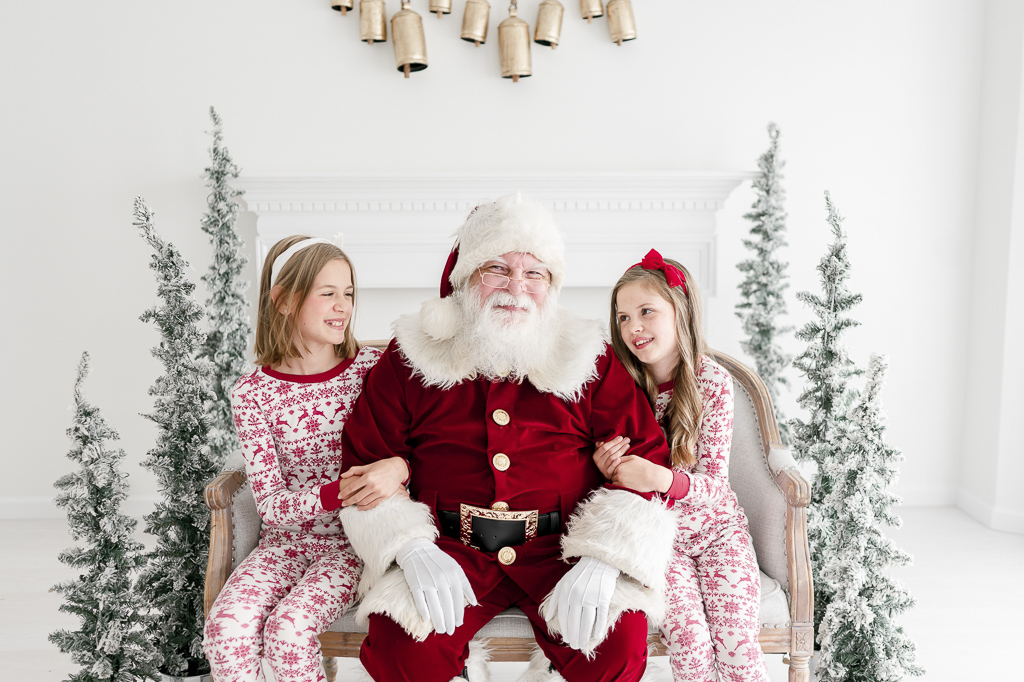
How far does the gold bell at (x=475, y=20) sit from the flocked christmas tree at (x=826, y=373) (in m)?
1.88

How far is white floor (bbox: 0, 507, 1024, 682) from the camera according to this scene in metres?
2.45

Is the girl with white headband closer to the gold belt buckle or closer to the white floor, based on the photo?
the gold belt buckle

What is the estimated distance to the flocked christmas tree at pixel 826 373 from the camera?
7.70ft

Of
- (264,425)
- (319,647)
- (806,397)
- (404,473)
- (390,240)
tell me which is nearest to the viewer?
(319,647)

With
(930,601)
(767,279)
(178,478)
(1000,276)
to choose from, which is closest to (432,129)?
(767,279)

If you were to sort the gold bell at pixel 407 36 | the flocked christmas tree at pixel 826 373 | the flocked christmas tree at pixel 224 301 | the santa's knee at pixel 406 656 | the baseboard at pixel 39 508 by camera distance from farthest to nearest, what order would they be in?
1. the baseboard at pixel 39 508
2. the gold bell at pixel 407 36
3. the flocked christmas tree at pixel 224 301
4. the flocked christmas tree at pixel 826 373
5. the santa's knee at pixel 406 656

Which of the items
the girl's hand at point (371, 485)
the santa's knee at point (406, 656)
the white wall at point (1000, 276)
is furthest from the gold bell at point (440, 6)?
the santa's knee at point (406, 656)

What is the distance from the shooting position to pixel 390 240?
355 cm

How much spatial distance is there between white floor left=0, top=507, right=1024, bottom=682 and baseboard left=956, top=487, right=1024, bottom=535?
0.14ft

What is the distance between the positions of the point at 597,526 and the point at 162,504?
1.40 meters

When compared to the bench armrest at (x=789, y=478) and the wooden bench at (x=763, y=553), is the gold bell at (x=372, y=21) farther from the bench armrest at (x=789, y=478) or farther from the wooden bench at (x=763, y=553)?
the bench armrest at (x=789, y=478)

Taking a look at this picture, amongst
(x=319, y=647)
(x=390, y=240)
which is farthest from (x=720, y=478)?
(x=390, y=240)

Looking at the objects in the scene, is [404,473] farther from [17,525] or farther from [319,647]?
[17,525]

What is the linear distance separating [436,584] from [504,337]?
64 cm
